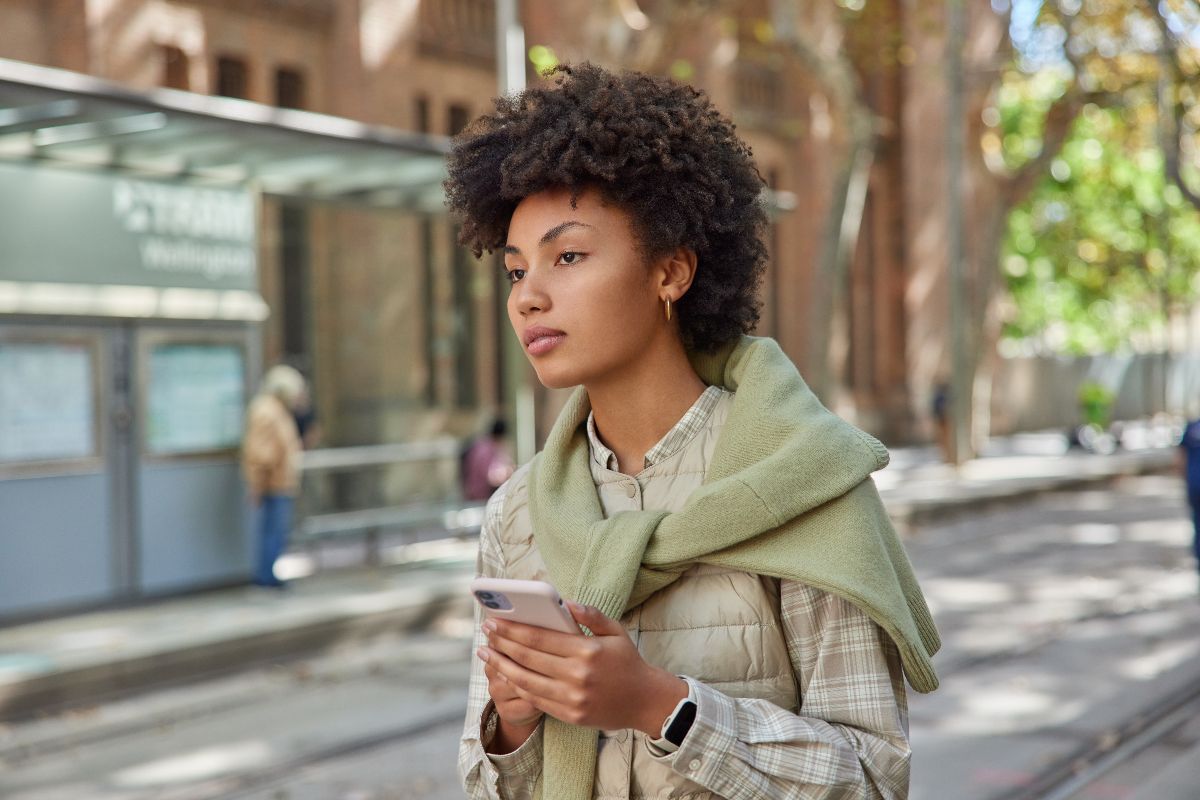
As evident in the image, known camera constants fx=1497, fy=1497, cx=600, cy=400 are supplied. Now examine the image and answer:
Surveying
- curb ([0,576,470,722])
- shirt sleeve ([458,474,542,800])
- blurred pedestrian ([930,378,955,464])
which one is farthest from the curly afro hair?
blurred pedestrian ([930,378,955,464])

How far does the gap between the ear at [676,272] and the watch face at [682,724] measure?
0.61 m

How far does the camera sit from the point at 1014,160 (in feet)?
136

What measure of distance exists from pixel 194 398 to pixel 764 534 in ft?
35.1

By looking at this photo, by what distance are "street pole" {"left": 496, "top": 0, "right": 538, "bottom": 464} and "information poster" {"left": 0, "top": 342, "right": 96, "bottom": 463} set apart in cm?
388

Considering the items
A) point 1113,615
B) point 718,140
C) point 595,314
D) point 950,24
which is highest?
point 950,24

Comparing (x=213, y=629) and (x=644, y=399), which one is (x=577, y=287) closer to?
(x=644, y=399)

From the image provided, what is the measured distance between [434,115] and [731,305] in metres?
19.2

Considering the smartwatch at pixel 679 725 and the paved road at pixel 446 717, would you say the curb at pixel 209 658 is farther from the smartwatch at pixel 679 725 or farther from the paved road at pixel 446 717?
the smartwatch at pixel 679 725

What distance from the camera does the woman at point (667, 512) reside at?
194 centimetres

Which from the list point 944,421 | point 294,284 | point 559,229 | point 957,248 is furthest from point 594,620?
point 944,421

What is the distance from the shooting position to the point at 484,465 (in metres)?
14.5

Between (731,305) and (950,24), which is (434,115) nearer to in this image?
(950,24)

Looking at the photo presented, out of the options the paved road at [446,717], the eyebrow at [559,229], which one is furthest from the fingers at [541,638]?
the paved road at [446,717]

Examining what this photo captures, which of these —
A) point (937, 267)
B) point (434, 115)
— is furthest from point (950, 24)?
point (937, 267)
